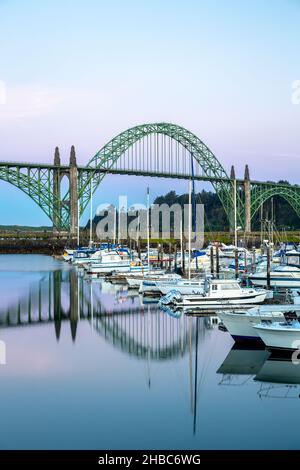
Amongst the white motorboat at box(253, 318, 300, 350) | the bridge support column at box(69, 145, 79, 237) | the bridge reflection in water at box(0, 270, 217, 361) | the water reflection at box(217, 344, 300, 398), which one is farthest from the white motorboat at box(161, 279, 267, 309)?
the bridge support column at box(69, 145, 79, 237)

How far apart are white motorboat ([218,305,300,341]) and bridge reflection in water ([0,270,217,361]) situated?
187cm

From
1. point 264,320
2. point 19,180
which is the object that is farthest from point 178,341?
point 19,180

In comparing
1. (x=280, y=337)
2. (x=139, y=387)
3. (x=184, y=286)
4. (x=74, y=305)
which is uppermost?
(x=184, y=286)

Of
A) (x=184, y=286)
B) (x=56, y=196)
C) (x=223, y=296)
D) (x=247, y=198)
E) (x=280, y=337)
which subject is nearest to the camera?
(x=280, y=337)

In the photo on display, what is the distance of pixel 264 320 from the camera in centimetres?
2462

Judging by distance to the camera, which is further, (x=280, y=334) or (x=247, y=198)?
(x=247, y=198)

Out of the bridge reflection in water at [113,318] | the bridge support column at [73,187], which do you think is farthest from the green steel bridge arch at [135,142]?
the bridge reflection in water at [113,318]

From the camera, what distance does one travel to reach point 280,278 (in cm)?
4238

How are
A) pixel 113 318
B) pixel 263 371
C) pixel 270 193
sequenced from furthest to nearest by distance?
pixel 270 193 < pixel 113 318 < pixel 263 371

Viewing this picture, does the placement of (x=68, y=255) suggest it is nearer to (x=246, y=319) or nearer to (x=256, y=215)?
(x=246, y=319)

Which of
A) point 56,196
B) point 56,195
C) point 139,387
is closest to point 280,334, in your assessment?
point 139,387

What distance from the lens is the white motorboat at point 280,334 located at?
22.6 metres

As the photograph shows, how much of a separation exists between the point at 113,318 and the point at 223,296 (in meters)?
5.70
